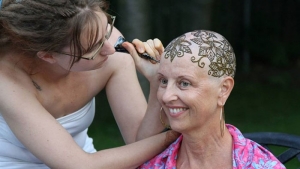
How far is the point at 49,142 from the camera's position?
2.93 meters

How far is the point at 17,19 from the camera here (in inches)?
111

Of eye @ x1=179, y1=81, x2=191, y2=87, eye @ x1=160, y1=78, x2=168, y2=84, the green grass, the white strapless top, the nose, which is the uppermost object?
eye @ x1=179, y1=81, x2=191, y2=87

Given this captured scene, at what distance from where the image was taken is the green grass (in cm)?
743

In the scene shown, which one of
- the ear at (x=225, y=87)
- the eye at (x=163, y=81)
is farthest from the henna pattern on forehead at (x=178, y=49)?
the ear at (x=225, y=87)

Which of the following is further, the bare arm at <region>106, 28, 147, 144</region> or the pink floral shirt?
the bare arm at <region>106, 28, 147, 144</region>

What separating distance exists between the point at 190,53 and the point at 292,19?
7798mm

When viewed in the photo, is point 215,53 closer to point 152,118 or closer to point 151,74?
point 151,74

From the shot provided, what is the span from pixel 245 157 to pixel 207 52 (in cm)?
49

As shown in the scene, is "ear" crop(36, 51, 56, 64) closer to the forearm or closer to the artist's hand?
the artist's hand

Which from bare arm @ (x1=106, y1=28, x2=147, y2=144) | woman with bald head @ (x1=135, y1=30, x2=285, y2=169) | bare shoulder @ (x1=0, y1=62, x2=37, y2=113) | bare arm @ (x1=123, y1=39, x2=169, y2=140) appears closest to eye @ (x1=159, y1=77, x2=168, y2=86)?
woman with bald head @ (x1=135, y1=30, x2=285, y2=169)

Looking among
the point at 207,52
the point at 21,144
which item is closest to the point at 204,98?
the point at 207,52

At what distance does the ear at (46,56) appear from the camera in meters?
2.94

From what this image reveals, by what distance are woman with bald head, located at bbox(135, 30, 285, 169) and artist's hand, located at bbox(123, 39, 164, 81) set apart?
0.75 ft

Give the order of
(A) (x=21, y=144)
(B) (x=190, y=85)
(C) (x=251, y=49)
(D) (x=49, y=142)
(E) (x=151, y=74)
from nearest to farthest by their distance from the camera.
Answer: (B) (x=190, y=85), (D) (x=49, y=142), (E) (x=151, y=74), (A) (x=21, y=144), (C) (x=251, y=49)
